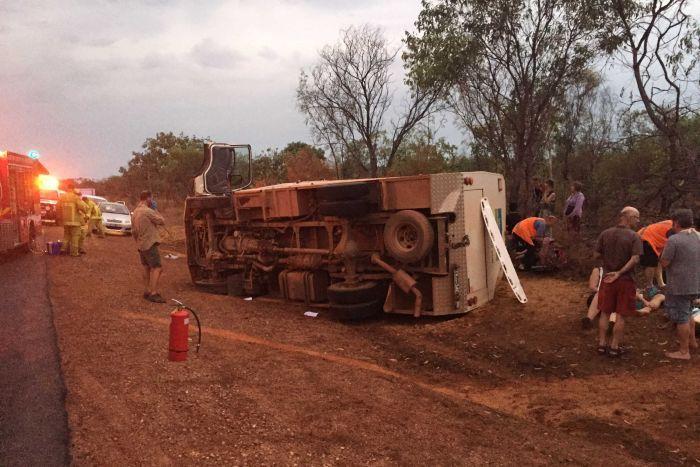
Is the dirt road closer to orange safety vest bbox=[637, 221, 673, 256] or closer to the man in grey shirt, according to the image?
Result: the man in grey shirt

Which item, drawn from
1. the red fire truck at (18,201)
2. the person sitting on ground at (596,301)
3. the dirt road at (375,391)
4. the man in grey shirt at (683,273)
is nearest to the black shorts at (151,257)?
the dirt road at (375,391)

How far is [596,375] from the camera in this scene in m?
6.12

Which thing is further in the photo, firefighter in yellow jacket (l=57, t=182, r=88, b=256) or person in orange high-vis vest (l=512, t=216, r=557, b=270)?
firefighter in yellow jacket (l=57, t=182, r=88, b=256)

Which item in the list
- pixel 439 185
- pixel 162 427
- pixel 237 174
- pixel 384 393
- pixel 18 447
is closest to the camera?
Answer: pixel 18 447

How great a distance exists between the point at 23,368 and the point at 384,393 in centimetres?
347

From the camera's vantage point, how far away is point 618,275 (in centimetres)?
642

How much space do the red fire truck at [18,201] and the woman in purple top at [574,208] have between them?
41.3 feet

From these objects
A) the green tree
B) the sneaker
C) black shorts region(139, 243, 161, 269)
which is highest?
the green tree

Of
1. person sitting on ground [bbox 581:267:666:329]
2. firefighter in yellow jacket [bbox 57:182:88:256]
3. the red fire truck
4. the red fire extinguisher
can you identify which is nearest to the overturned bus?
person sitting on ground [bbox 581:267:666:329]

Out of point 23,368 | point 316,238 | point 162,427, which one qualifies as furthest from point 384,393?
point 316,238

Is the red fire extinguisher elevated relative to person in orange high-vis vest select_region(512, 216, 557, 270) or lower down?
lower down

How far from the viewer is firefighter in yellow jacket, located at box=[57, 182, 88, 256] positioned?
13.5m

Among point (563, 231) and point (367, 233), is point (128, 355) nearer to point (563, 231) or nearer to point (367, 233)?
point (367, 233)

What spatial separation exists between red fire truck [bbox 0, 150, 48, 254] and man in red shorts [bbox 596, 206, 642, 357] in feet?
41.3
